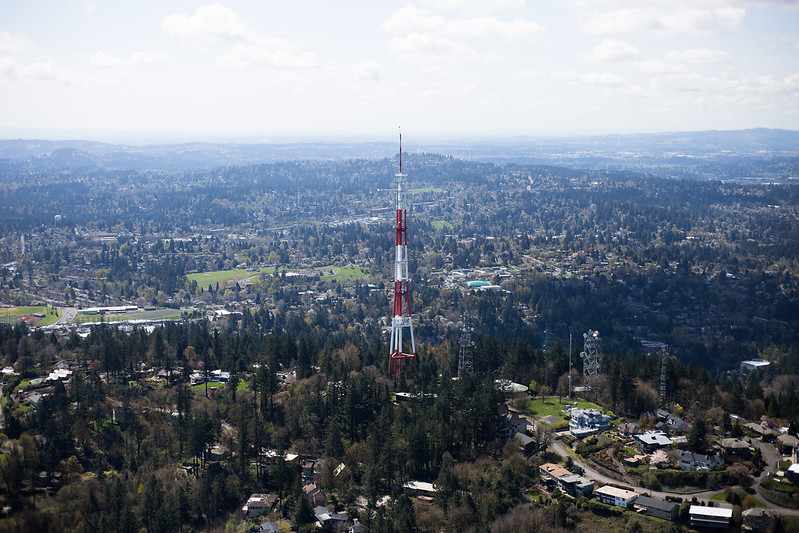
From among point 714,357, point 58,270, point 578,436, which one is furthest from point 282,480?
point 58,270

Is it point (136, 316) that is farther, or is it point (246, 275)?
point (246, 275)

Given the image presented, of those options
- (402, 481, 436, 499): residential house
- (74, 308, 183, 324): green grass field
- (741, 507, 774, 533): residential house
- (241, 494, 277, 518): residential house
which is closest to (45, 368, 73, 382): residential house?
(241, 494, 277, 518): residential house

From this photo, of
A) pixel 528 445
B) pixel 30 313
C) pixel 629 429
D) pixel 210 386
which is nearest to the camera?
pixel 528 445

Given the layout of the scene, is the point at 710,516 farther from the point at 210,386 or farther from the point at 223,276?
the point at 223,276

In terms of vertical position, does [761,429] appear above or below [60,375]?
below

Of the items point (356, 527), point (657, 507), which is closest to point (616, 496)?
point (657, 507)

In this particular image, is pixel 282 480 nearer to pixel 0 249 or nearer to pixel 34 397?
pixel 34 397
